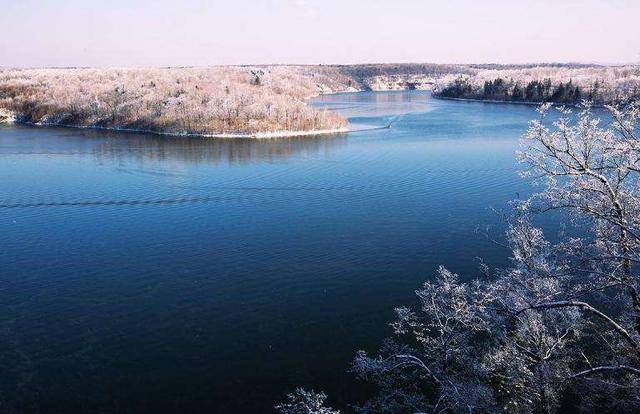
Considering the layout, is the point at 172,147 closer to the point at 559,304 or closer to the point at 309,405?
the point at 309,405

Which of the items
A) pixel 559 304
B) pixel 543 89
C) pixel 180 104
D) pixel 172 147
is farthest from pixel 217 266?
pixel 543 89

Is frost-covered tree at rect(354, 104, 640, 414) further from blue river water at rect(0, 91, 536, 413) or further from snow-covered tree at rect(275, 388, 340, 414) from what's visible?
blue river water at rect(0, 91, 536, 413)

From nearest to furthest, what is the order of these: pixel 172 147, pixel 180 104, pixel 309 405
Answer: pixel 309 405
pixel 172 147
pixel 180 104

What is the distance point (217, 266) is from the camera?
84.7ft

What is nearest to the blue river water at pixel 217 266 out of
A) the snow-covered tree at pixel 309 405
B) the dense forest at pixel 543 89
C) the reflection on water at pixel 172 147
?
the snow-covered tree at pixel 309 405

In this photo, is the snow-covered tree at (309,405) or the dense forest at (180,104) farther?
the dense forest at (180,104)

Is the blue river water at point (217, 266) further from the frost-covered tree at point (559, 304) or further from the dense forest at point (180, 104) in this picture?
the dense forest at point (180, 104)

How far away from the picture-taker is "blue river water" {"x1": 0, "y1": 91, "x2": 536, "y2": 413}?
55.6 feet

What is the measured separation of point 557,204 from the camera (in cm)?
979

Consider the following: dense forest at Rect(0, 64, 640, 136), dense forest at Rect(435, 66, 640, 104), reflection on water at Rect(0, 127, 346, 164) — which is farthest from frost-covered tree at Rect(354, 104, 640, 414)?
dense forest at Rect(435, 66, 640, 104)

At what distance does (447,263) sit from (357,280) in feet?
16.7

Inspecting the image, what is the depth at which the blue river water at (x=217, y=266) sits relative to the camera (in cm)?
1694

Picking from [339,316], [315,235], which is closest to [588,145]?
[339,316]

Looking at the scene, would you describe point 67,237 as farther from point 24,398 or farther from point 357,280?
point 357,280
